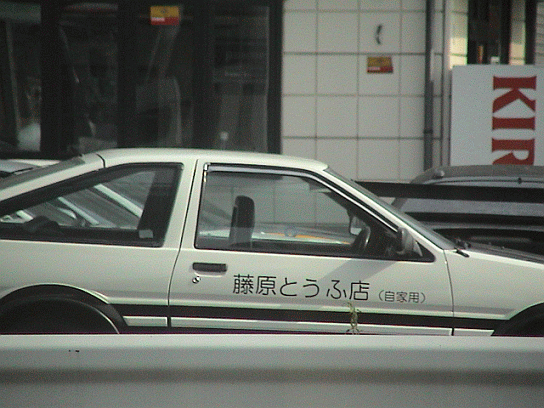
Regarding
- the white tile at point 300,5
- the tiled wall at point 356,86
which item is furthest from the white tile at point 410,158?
the white tile at point 300,5

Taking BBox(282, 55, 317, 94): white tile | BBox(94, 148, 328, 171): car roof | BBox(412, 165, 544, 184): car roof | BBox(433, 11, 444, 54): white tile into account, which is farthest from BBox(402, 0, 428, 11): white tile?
BBox(94, 148, 328, 171): car roof

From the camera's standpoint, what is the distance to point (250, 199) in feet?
16.4

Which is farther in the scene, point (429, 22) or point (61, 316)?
point (429, 22)

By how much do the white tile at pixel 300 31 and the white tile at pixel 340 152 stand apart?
1200 millimetres

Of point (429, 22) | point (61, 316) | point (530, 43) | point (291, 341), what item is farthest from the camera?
point (530, 43)

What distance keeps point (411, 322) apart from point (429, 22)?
731 cm

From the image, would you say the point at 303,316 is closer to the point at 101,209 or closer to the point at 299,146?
the point at 101,209

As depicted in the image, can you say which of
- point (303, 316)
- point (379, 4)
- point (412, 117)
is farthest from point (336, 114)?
point (303, 316)

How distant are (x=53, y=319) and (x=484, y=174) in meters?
3.95

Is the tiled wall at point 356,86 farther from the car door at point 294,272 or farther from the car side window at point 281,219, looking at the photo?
the car door at point 294,272

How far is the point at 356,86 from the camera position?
38.2ft

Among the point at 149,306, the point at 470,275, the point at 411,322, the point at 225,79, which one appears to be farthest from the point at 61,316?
the point at 225,79

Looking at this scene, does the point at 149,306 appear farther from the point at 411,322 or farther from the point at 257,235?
the point at 411,322

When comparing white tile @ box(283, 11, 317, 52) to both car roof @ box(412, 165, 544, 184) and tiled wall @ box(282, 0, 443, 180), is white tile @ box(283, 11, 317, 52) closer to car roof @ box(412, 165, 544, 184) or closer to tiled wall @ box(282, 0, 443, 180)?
tiled wall @ box(282, 0, 443, 180)
